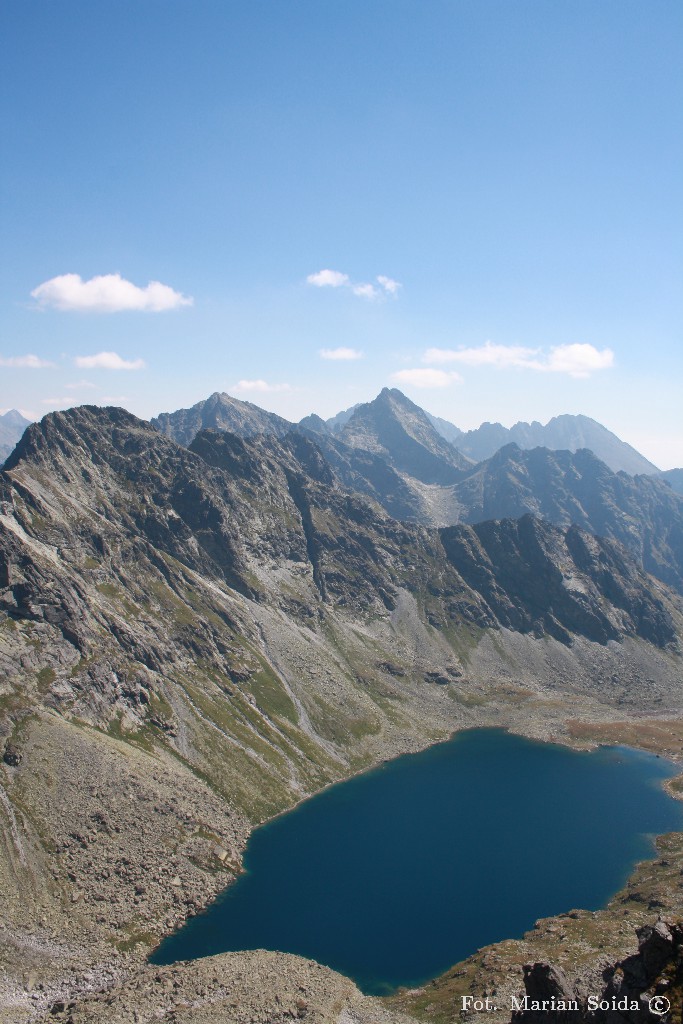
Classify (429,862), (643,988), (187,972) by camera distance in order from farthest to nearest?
(429,862) → (187,972) → (643,988)

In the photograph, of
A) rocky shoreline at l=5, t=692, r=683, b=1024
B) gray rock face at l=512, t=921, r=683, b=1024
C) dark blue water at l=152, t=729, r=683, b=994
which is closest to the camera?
gray rock face at l=512, t=921, r=683, b=1024

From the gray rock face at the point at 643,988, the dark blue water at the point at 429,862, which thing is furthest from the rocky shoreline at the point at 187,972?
the gray rock face at the point at 643,988

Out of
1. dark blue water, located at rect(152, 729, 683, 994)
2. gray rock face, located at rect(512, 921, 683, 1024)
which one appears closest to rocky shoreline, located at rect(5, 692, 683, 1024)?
dark blue water, located at rect(152, 729, 683, 994)

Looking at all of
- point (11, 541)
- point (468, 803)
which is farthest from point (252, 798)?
point (11, 541)

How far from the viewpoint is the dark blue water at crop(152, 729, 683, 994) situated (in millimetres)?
100438

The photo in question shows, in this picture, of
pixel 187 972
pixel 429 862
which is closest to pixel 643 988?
pixel 187 972

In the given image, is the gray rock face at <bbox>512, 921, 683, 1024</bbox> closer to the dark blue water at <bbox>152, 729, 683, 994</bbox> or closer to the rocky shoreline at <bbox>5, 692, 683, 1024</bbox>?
the rocky shoreline at <bbox>5, 692, 683, 1024</bbox>

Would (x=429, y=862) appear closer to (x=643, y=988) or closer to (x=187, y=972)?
(x=187, y=972)

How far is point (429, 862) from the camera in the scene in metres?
130

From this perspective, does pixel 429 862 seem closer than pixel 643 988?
No

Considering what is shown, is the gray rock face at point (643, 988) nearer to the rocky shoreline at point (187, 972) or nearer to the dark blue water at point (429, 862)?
the rocky shoreline at point (187, 972)

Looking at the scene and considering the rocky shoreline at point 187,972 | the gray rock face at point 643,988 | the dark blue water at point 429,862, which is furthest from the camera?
the dark blue water at point 429,862

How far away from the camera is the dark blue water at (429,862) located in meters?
100

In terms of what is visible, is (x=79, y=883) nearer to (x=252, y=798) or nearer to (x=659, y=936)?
(x=252, y=798)
